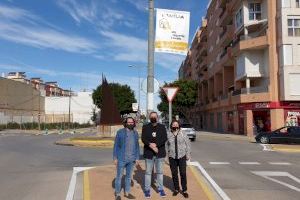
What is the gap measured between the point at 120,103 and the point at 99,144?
63760mm

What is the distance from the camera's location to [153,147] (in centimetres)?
950

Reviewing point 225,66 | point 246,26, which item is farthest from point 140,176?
point 225,66

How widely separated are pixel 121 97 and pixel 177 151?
83.1m

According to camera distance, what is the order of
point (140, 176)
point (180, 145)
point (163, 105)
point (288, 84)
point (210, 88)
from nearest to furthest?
point (180, 145) → point (140, 176) → point (288, 84) → point (210, 88) → point (163, 105)

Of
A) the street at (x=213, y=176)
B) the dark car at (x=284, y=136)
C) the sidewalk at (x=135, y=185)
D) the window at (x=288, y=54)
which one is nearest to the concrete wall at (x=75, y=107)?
the window at (x=288, y=54)

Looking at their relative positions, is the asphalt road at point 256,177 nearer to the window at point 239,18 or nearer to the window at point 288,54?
the window at point 288,54

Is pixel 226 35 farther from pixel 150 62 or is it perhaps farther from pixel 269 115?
pixel 150 62

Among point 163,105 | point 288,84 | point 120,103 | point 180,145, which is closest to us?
point 180,145

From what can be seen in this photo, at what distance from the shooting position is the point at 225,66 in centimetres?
6009

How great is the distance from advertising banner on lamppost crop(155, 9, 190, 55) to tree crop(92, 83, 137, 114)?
255 feet

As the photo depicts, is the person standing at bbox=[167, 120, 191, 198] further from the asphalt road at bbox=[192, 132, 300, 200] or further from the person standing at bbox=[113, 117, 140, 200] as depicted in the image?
the asphalt road at bbox=[192, 132, 300, 200]

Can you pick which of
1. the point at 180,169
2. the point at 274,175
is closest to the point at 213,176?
the point at 274,175

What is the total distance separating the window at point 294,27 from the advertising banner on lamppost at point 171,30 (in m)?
32.8

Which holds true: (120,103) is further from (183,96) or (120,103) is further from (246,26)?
(246,26)
